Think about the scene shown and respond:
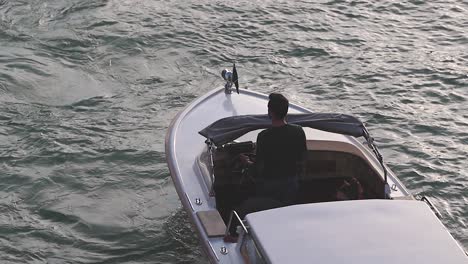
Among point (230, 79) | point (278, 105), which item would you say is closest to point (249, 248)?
point (278, 105)

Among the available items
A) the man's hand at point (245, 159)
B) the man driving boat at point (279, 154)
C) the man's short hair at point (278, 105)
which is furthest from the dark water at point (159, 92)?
the man's short hair at point (278, 105)

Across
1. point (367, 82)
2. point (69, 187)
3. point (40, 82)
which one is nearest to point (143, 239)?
point (69, 187)

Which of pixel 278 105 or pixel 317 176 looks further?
pixel 317 176

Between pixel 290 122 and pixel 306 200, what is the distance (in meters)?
1.10

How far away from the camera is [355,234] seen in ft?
23.9

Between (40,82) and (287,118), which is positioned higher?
(287,118)

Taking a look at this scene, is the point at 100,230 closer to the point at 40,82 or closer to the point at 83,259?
the point at 83,259

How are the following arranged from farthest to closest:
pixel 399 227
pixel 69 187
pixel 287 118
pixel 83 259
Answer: pixel 69 187 → pixel 83 259 → pixel 287 118 → pixel 399 227

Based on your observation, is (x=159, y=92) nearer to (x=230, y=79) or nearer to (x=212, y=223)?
(x=230, y=79)

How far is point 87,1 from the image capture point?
18297mm

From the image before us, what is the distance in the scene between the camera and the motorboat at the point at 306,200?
7137 mm

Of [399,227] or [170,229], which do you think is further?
[170,229]

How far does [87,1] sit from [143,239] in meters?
9.23

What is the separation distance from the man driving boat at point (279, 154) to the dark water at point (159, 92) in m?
1.63
